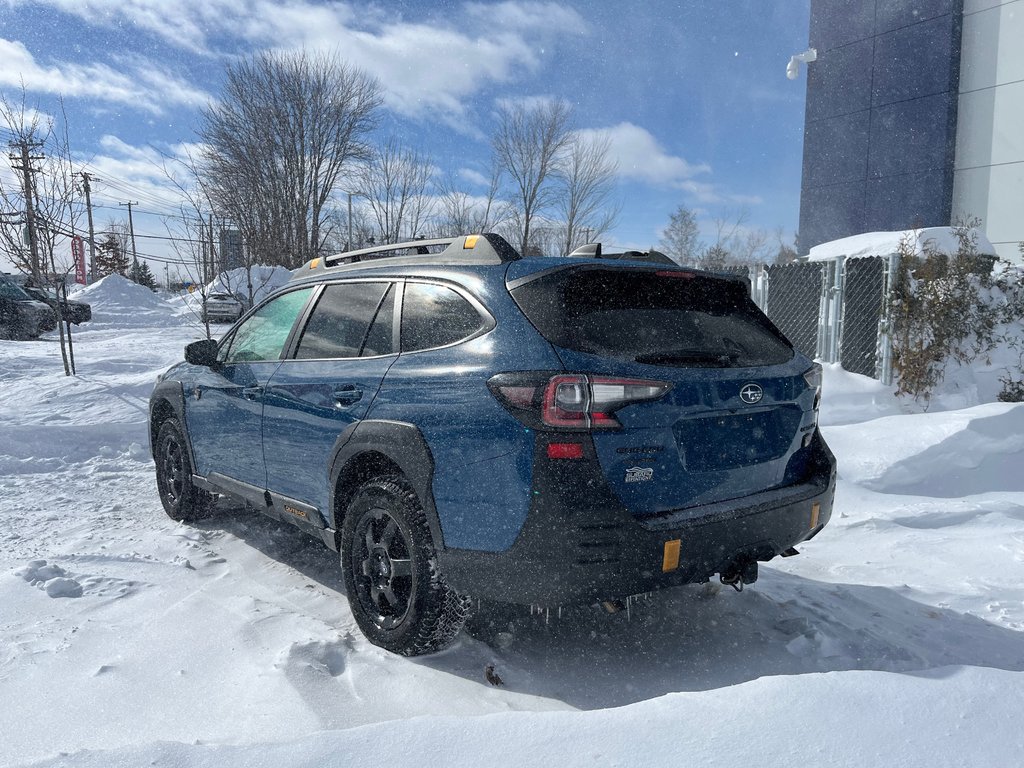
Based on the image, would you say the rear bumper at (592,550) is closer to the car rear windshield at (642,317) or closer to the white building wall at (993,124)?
the car rear windshield at (642,317)

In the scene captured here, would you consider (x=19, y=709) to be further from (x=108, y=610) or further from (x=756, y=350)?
(x=756, y=350)

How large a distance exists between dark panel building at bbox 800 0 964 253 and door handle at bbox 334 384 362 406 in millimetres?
17224

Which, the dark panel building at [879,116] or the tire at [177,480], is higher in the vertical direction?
the dark panel building at [879,116]

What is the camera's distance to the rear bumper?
2.36 m

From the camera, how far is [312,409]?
3.42m

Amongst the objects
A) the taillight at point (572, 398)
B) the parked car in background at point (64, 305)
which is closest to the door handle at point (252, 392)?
the taillight at point (572, 398)

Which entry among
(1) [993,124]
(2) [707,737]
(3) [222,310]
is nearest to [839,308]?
(2) [707,737]

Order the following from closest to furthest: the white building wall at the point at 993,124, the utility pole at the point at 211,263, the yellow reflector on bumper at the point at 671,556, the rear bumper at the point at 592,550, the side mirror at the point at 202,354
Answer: the rear bumper at the point at 592,550, the yellow reflector on bumper at the point at 671,556, the side mirror at the point at 202,354, the utility pole at the point at 211,263, the white building wall at the point at 993,124

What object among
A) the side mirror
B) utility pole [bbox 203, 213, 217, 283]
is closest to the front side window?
the side mirror

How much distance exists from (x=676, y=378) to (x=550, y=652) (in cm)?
138

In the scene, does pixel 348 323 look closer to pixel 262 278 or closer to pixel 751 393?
pixel 751 393

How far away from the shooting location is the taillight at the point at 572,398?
236cm

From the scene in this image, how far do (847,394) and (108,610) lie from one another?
820 cm

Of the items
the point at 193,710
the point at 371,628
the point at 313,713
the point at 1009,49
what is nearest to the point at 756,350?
the point at 371,628
